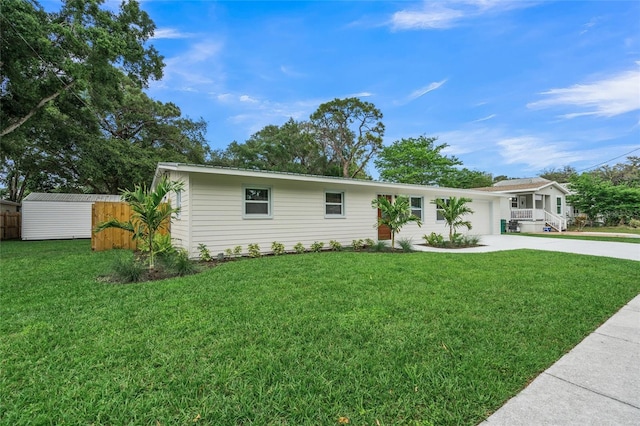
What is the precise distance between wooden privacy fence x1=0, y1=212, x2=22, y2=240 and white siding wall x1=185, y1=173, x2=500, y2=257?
1314 cm

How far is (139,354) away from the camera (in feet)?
8.14

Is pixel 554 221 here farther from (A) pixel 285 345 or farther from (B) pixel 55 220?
(B) pixel 55 220

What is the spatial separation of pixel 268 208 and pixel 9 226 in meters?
17.3

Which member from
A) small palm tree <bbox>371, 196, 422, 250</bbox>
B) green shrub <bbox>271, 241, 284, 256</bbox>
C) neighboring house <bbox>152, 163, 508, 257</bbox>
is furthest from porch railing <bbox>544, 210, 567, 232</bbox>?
→ green shrub <bbox>271, 241, 284, 256</bbox>

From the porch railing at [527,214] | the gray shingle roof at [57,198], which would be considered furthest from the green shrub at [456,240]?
the gray shingle roof at [57,198]

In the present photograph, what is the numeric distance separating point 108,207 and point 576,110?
23.7 meters

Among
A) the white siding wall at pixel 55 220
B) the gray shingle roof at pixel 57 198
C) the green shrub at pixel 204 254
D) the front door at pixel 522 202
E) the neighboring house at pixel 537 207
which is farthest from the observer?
the front door at pixel 522 202

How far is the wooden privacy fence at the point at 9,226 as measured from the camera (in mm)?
15172

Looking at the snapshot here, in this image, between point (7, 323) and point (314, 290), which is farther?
point (314, 290)

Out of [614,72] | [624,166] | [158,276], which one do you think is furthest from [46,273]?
[624,166]

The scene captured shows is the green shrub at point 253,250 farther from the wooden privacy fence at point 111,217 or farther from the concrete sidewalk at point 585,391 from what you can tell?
the concrete sidewalk at point 585,391

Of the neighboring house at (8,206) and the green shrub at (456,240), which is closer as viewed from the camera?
the green shrub at (456,240)

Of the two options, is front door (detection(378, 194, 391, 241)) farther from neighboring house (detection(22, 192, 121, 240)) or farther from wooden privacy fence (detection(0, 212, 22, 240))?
wooden privacy fence (detection(0, 212, 22, 240))

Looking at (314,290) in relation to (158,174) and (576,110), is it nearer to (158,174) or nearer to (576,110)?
(158,174)
